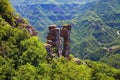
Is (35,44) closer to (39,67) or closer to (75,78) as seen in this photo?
(39,67)

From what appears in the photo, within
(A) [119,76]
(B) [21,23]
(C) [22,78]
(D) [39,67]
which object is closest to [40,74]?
(D) [39,67]

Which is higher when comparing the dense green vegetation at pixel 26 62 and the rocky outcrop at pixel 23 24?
the rocky outcrop at pixel 23 24

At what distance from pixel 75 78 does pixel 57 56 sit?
16885 mm

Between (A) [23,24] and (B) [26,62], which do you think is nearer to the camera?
(B) [26,62]

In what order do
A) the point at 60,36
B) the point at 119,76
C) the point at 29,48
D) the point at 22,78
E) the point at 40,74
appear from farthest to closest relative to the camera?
1. the point at 119,76
2. the point at 60,36
3. the point at 29,48
4. the point at 40,74
5. the point at 22,78

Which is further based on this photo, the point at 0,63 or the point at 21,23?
the point at 21,23

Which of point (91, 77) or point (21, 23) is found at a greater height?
point (21, 23)

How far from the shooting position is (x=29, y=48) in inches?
2997

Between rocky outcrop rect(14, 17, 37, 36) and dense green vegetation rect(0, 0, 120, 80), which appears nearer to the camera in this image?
dense green vegetation rect(0, 0, 120, 80)

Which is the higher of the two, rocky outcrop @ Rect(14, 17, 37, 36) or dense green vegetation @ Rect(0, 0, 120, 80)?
rocky outcrop @ Rect(14, 17, 37, 36)

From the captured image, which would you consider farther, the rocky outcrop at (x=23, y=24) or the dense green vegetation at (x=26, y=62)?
the rocky outcrop at (x=23, y=24)

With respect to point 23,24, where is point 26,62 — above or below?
below

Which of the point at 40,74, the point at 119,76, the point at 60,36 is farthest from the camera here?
the point at 119,76

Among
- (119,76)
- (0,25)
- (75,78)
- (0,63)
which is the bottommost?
(119,76)
